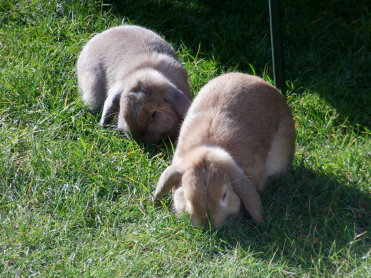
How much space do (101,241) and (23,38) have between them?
3566mm

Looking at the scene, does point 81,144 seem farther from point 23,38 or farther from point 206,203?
point 23,38

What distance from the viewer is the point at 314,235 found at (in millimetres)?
3420

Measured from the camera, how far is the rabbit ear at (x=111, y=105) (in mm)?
4840

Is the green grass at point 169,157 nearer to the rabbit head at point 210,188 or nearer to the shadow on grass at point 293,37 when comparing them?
the shadow on grass at point 293,37

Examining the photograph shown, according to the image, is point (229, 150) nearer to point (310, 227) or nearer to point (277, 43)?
point (310, 227)

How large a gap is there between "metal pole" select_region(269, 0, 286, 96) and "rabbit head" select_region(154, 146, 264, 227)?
5.64 feet

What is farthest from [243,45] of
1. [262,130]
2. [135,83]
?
[262,130]

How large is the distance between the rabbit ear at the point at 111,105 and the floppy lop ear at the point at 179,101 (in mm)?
550

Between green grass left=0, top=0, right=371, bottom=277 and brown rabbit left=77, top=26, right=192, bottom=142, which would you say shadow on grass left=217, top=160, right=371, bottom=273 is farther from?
brown rabbit left=77, top=26, right=192, bottom=142

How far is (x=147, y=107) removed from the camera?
461cm

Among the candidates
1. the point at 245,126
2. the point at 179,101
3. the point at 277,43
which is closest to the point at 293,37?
the point at 277,43

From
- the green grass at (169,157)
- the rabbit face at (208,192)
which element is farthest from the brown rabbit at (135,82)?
the rabbit face at (208,192)

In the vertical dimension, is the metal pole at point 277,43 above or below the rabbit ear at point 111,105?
above

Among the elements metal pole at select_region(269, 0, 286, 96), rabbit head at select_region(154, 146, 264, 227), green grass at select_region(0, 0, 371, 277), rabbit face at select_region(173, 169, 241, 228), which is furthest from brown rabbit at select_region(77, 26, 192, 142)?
rabbit face at select_region(173, 169, 241, 228)
